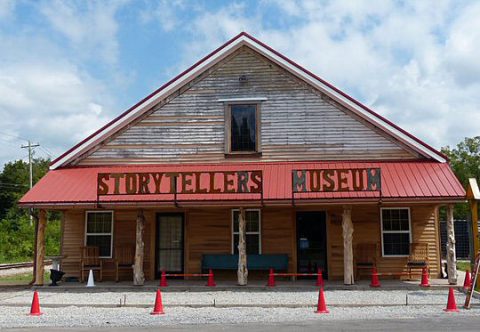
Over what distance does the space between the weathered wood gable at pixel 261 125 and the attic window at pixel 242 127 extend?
0.77 feet

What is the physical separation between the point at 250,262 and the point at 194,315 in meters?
6.11

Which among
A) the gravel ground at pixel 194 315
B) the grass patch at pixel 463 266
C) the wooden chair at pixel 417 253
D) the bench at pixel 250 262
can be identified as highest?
the wooden chair at pixel 417 253

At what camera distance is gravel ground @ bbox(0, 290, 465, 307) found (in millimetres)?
13883

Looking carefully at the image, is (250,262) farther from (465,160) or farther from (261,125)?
(465,160)

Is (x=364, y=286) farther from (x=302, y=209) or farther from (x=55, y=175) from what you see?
(x=55, y=175)

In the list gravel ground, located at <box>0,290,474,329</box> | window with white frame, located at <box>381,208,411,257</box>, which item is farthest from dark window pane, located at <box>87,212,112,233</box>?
window with white frame, located at <box>381,208,411,257</box>

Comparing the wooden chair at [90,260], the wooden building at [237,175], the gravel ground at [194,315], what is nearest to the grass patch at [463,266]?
the wooden building at [237,175]

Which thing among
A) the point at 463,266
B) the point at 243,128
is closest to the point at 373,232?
the point at 243,128

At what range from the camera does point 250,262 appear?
18422mm

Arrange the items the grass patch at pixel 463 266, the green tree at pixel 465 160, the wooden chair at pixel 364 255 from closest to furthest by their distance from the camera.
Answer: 1. the wooden chair at pixel 364 255
2. the grass patch at pixel 463 266
3. the green tree at pixel 465 160

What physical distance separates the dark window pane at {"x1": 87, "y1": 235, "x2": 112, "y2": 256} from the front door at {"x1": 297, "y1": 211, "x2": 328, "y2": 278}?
262 inches

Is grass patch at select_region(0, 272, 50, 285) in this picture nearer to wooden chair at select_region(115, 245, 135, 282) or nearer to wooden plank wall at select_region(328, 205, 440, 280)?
wooden chair at select_region(115, 245, 135, 282)

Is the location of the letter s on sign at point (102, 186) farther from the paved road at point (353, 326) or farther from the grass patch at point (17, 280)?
the paved road at point (353, 326)

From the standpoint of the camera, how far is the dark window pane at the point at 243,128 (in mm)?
20094
